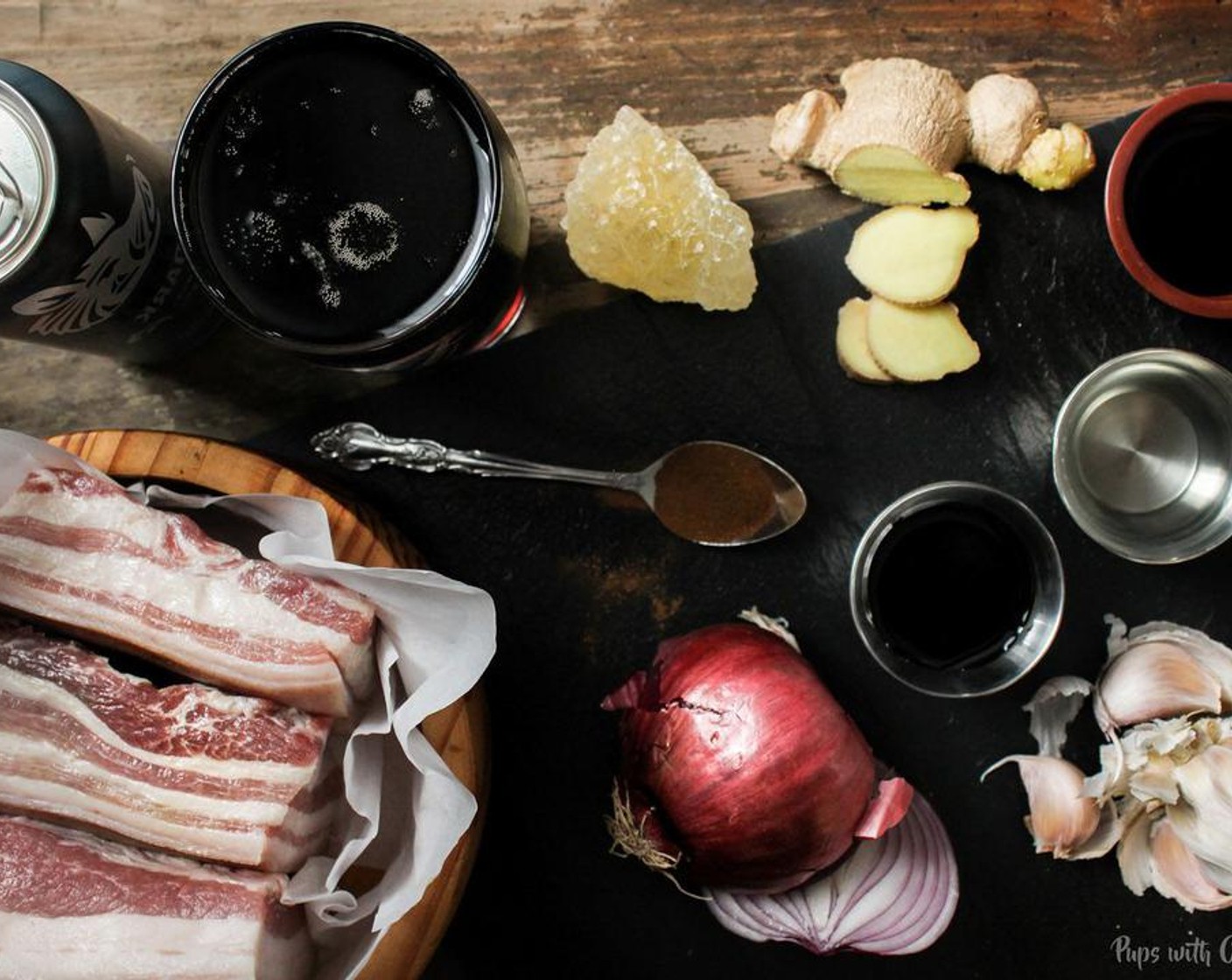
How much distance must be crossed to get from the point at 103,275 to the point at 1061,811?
3.56 feet

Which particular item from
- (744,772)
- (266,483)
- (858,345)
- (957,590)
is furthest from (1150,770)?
→ (266,483)

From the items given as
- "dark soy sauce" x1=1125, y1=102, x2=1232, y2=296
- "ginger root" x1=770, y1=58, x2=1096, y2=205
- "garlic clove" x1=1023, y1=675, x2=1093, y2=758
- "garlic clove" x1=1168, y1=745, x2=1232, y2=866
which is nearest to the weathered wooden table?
"ginger root" x1=770, y1=58, x2=1096, y2=205

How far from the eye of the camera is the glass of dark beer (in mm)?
977

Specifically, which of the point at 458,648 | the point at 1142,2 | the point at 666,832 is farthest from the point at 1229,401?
the point at 458,648

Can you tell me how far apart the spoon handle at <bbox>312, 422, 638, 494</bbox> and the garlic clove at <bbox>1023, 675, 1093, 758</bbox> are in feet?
1.63

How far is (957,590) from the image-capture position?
122 cm

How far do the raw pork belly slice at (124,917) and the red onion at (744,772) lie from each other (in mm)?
378

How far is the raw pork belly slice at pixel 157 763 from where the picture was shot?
968mm

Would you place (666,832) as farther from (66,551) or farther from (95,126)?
(95,126)

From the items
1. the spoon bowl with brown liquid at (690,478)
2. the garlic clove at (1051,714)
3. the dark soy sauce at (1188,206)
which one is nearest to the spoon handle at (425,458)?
the spoon bowl with brown liquid at (690,478)

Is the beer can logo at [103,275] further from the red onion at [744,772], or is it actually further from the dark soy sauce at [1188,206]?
the dark soy sauce at [1188,206]

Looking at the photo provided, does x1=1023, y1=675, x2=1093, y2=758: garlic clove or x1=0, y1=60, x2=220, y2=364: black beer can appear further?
x1=1023, y1=675, x2=1093, y2=758: garlic clove

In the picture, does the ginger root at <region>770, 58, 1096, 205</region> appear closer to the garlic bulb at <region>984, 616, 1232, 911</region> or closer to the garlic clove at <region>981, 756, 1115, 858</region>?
the garlic bulb at <region>984, 616, 1232, 911</region>

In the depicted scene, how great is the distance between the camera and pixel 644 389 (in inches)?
49.2
